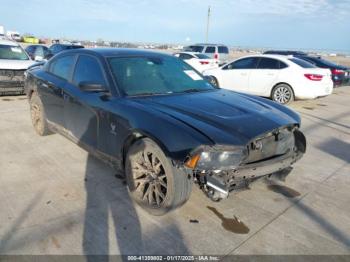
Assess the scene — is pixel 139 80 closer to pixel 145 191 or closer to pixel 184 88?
pixel 184 88

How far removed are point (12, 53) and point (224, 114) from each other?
30.4ft

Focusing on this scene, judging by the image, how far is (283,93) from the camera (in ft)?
33.9

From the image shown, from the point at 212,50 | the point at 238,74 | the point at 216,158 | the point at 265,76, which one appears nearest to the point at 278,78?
the point at 265,76

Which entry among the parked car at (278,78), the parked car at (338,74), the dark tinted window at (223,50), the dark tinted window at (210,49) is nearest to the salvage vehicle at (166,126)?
the parked car at (278,78)

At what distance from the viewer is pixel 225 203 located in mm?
3730

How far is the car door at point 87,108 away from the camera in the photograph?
12.9 feet

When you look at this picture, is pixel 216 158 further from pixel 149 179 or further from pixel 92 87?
pixel 92 87

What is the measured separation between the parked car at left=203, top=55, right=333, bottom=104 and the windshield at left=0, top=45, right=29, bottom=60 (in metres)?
6.00

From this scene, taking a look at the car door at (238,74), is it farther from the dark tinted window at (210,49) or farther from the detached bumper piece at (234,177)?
the dark tinted window at (210,49)

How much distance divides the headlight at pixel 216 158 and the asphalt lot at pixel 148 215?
674 millimetres

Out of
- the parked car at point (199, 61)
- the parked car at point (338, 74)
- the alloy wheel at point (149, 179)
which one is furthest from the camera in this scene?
the parked car at point (199, 61)

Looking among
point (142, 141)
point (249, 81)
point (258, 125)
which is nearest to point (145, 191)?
point (142, 141)

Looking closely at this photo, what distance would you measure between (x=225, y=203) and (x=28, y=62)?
858 centimetres

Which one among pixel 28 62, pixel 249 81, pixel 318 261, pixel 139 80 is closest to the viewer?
pixel 318 261
